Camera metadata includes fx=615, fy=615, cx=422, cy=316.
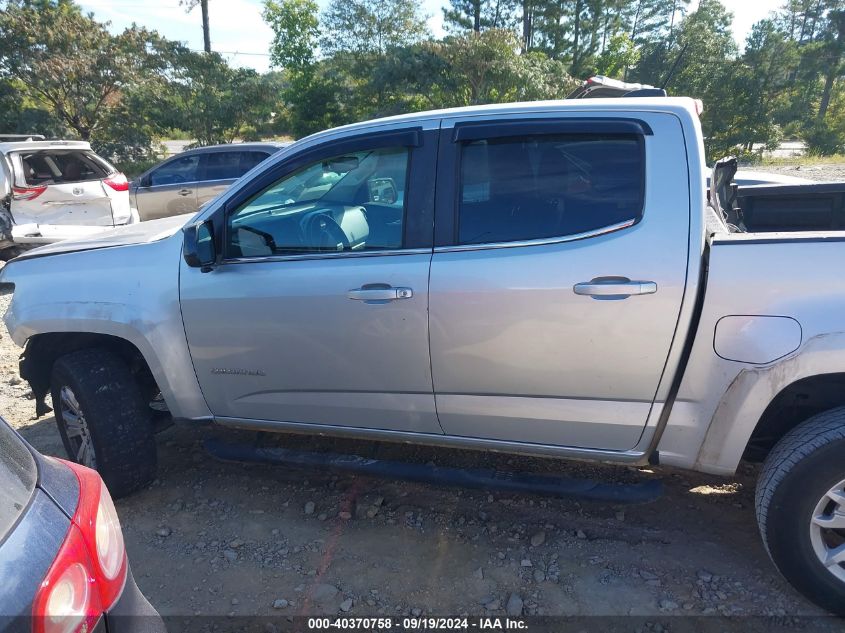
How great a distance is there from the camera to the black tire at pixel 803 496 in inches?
84.3

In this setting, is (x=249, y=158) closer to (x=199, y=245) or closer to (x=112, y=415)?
(x=112, y=415)

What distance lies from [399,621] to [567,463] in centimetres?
137

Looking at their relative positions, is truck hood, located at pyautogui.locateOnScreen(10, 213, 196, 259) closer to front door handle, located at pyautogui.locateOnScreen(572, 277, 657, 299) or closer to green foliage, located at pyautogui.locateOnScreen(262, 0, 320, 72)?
front door handle, located at pyautogui.locateOnScreen(572, 277, 657, 299)

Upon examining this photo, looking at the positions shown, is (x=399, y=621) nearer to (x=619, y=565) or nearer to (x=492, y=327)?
(x=619, y=565)

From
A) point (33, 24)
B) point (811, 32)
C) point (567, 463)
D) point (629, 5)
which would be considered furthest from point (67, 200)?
point (811, 32)

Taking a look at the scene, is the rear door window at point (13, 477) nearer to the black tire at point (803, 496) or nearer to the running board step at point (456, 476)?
the running board step at point (456, 476)

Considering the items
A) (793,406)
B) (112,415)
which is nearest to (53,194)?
(112,415)

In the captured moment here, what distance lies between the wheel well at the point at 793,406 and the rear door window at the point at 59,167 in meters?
8.25

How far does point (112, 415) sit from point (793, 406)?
10.2 ft

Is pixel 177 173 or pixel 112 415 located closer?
pixel 112 415

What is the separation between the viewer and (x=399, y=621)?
2.45 metres

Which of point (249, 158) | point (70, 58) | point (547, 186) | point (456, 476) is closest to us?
point (547, 186)

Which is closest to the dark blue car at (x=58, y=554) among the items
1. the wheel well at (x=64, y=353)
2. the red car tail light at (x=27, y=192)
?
the wheel well at (x=64, y=353)

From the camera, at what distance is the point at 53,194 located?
25.5ft
